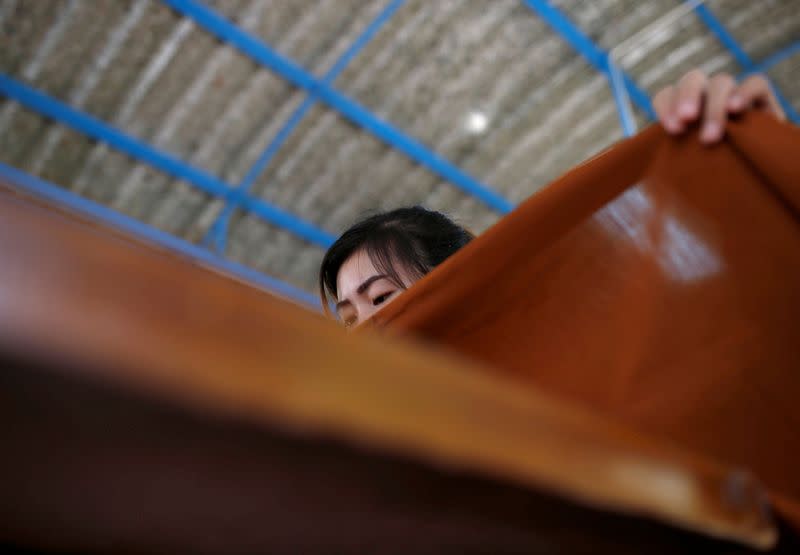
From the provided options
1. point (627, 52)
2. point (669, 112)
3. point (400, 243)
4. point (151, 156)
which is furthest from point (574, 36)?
point (669, 112)

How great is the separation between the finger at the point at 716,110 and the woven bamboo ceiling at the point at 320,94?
12.3 ft

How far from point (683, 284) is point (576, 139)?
16.3 ft

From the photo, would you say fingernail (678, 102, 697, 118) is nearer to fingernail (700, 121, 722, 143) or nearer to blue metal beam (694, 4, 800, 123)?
fingernail (700, 121, 722, 143)

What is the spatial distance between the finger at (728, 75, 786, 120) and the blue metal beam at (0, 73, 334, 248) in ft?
14.6

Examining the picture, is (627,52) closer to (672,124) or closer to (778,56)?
(778,56)

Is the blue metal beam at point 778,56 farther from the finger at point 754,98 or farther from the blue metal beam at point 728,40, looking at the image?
the finger at point 754,98

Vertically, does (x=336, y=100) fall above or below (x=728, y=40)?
above

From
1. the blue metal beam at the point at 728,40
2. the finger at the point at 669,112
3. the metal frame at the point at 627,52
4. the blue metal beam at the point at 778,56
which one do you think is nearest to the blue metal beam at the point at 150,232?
the metal frame at the point at 627,52

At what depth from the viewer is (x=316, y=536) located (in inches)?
11.3

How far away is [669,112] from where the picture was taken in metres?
0.72

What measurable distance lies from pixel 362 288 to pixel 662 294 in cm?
92

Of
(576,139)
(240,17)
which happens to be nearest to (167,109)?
(240,17)

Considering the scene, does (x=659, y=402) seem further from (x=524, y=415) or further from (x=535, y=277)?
(x=524, y=415)

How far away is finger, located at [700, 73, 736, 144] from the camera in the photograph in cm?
67
